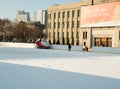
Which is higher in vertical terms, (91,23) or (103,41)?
(91,23)

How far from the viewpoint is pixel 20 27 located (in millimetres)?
102250

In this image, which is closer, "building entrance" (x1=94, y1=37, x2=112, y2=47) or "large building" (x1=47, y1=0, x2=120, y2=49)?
"large building" (x1=47, y1=0, x2=120, y2=49)

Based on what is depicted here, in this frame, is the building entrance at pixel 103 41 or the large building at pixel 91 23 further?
the building entrance at pixel 103 41

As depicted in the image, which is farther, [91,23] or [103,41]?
[91,23]

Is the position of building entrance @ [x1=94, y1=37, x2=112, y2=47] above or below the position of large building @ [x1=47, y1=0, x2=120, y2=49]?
below

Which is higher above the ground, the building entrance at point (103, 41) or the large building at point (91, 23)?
the large building at point (91, 23)

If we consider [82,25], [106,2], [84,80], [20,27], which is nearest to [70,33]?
[82,25]

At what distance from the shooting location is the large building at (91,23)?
5695 cm

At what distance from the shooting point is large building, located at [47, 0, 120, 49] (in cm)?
5695

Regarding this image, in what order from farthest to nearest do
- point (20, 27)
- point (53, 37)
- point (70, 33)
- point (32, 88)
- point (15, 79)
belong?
point (20, 27) < point (53, 37) < point (70, 33) < point (15, 79) < point (32, 88)

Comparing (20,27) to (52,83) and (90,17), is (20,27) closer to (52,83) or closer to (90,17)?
(90,17)

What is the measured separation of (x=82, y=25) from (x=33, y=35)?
45.4 meters

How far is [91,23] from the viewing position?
61438 mm

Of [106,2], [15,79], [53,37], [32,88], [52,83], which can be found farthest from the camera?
[53,37]
